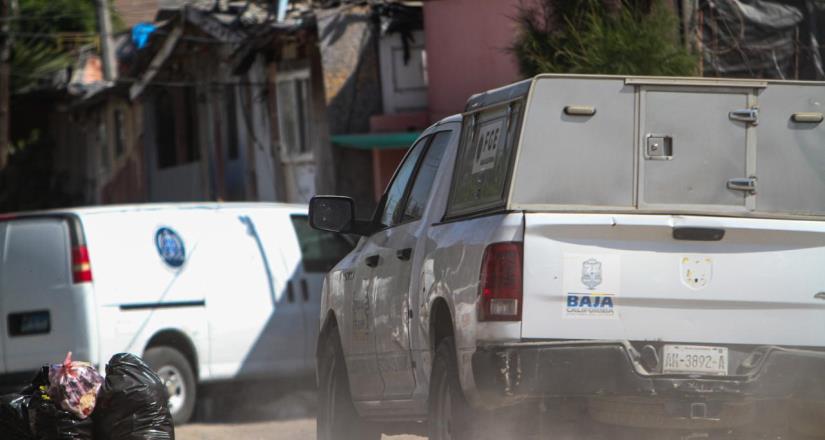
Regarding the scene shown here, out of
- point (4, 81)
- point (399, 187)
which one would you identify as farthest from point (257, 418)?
point (4, 81)

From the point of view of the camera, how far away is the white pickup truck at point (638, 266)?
5.76m

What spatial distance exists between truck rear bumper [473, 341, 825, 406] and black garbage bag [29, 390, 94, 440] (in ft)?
7.19

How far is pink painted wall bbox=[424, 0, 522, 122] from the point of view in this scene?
53.5 feet

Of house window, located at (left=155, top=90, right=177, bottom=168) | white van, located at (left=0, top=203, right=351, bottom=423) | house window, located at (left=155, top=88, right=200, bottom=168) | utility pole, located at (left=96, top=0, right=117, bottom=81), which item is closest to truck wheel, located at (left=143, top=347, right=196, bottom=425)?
white van, located at (left=0, top=203, right=351, bottom=423)

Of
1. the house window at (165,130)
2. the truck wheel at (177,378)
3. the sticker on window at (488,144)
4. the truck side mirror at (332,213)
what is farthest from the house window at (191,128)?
the sticker on window at (488,144)

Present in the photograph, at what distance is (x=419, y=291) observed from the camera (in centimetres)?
693

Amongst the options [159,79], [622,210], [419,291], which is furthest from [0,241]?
[159,79]

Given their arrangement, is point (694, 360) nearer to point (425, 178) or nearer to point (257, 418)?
point (425, 178)

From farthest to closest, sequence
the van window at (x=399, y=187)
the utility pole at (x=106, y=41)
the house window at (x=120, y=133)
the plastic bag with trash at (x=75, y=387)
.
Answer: the house window at (x=120, y=133) → the utility pole at (x=106, y=41) → the van window at (x=399, y=187) → the plastic bag with trash at (x=75, y=387)

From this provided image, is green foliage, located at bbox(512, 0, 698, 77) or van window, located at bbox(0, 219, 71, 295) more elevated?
green foliage, located at bbox(512, 0, 698, 77)

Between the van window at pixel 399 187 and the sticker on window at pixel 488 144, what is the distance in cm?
108

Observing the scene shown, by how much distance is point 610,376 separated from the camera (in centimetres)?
572

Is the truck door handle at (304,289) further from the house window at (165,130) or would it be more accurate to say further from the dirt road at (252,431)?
the house window at (165,130)

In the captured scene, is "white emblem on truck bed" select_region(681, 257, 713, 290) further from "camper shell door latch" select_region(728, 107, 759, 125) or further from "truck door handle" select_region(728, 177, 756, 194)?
"camper shell door latch" select_region(728, 107, 759, 125)
